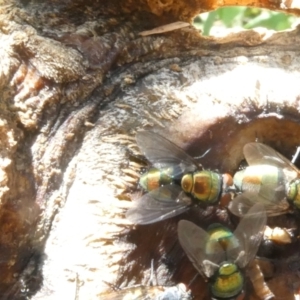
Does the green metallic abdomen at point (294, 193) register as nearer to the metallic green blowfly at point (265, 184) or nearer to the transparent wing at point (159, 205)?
the metallic green blowfly at point (265, 184)

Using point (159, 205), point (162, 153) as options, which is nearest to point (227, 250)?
point (159, 205)

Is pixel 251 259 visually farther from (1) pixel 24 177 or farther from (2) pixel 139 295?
(1) pixel 24 177

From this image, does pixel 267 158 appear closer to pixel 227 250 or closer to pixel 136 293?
pixel 227 250

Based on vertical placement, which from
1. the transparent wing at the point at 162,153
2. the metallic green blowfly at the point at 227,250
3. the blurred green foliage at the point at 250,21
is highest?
the transparent wing at the point at 162,153

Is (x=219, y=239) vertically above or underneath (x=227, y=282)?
above

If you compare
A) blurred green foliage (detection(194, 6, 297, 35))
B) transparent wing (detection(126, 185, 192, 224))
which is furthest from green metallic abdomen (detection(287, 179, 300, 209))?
blurred green foliage (detection(194, 6, 297, 35))

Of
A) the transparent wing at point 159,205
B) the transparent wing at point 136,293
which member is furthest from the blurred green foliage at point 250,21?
the transparent wing at point 136,293

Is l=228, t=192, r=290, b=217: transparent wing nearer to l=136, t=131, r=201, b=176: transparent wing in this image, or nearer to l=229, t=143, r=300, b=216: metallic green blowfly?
l=229, t=143, r=300, b=216: metallic green blowfly
